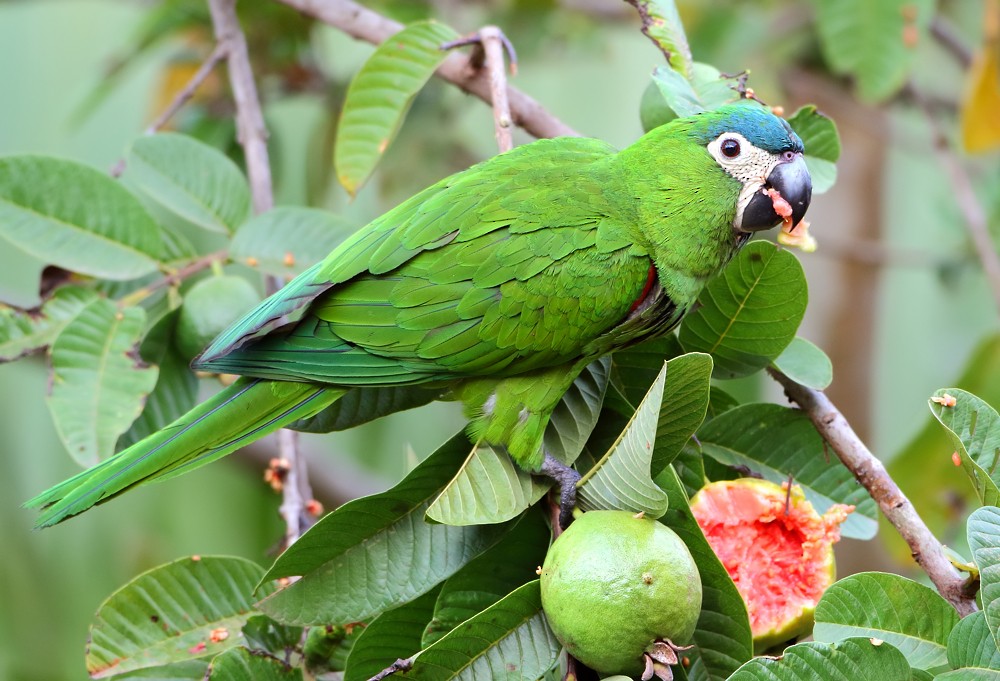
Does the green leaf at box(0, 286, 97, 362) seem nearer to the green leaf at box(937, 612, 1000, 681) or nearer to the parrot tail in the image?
the parrot tail

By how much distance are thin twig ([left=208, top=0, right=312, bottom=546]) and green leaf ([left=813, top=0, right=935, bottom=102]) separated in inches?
64.5

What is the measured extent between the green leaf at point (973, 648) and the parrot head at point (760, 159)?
2.15 ft

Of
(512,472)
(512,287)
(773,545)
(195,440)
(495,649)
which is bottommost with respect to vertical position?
(773,545)

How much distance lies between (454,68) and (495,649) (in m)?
1.21

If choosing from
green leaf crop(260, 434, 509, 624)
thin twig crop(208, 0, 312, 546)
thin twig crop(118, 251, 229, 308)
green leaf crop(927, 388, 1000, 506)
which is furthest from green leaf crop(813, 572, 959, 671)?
thin twig crop(118, 251, 229, 308)

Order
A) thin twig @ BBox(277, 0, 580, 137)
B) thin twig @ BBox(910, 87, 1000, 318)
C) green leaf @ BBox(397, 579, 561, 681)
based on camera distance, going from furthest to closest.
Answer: thin twig @ BBox(910, 87, 1000, 318) → thin twig @ BBox(277, 0, 580, 137) → green leaf @ BBox(397, 579, 561, 681)

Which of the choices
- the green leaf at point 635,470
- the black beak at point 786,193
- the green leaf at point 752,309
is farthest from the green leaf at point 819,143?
the green leaf at point 635,470

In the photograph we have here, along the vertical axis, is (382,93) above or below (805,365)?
above

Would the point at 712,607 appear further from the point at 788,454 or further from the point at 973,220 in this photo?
the point at 973,220

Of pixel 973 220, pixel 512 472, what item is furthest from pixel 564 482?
pixel 973 220

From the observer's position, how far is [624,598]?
110 centimetres

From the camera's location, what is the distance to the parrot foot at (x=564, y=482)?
4.39 ft

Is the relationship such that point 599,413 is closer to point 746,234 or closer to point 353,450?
point 746,234

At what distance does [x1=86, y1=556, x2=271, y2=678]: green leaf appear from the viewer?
56.7 inches
